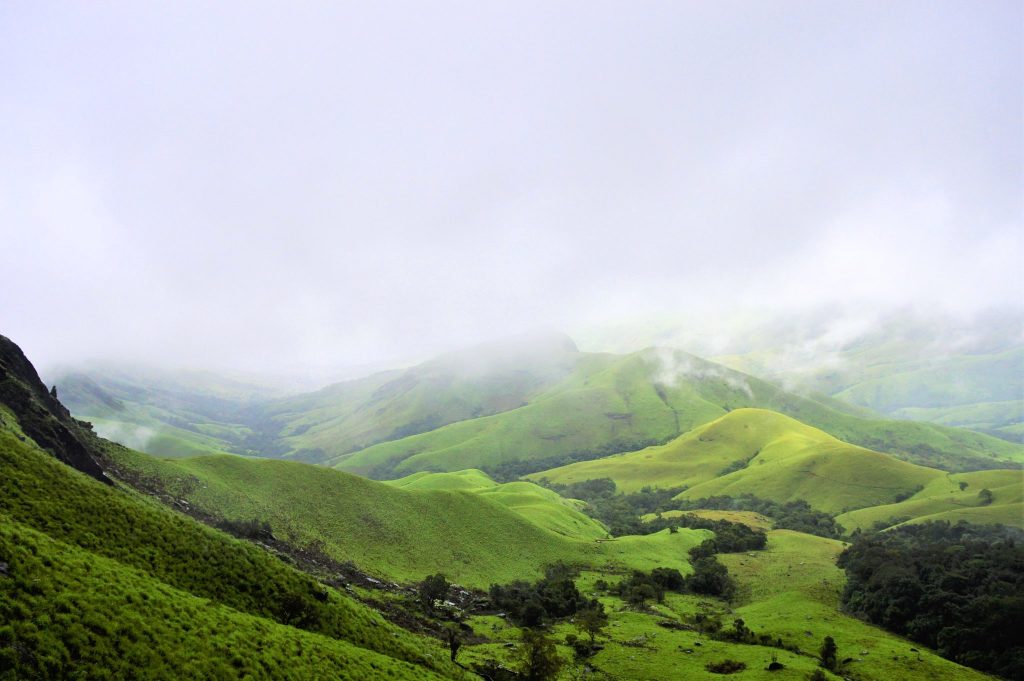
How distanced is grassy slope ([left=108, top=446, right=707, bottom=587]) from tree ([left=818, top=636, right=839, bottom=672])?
53.5 metres

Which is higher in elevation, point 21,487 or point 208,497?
point 21,487

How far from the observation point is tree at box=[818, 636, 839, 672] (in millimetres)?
63156

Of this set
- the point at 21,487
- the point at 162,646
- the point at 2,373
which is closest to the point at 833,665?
the point at 162,646

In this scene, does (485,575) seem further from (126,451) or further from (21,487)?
(21,487)

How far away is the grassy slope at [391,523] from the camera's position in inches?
3716

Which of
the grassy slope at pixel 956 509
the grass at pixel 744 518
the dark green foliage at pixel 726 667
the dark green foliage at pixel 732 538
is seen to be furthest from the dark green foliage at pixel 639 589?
the grassy slope at pixel 956 509

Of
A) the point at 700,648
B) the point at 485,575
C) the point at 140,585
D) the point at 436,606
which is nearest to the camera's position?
the point at 140,585

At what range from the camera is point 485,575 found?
101 m

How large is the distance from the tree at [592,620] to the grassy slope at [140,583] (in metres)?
25.1

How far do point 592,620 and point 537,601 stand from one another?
39.9 ft

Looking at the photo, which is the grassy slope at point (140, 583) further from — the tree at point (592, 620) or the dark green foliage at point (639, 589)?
the dark green foliage at point (639, 589)

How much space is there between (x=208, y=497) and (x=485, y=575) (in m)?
53.9

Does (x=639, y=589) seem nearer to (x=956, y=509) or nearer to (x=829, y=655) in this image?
(x=829, y=655)

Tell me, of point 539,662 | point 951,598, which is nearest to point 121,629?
point 539,662
